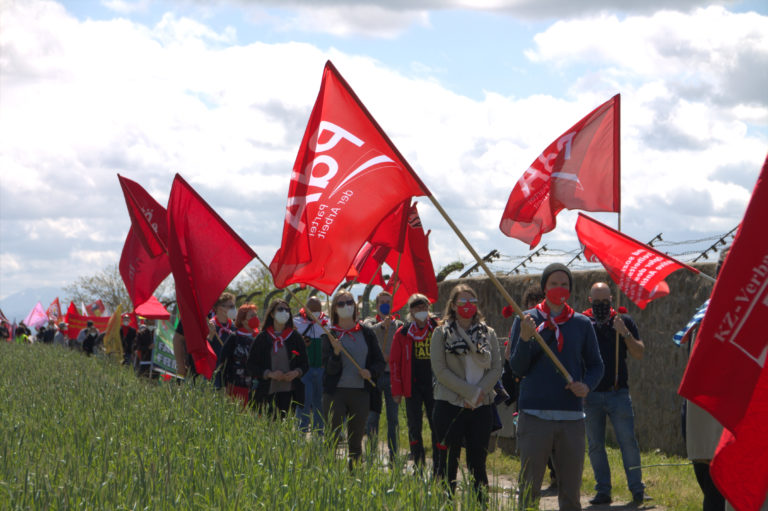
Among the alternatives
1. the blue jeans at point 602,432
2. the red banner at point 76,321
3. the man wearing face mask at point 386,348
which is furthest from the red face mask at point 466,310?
the red banner at point 76,321

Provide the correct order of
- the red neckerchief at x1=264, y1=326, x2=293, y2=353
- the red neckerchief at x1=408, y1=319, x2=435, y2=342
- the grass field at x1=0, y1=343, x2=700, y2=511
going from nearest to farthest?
the grass field at x1=0, y1=343, x2=700, y2=511, the red neckerchief at x1=408, y1=319, x2=435, y2=342, the red neckerchief at x1=264, y1=326, x2=293, y2=353

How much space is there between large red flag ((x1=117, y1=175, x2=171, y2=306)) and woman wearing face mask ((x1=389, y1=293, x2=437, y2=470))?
424 cm

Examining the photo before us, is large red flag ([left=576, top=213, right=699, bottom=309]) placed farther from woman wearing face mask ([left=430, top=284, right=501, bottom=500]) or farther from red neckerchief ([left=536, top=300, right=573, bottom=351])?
woman wearing face mask ([left=430, top=284, right=501, bottom=500])

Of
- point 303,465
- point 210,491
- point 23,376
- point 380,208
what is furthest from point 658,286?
point 23,376

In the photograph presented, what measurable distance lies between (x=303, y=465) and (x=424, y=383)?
4.52m

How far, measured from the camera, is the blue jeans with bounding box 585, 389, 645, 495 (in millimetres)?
9648

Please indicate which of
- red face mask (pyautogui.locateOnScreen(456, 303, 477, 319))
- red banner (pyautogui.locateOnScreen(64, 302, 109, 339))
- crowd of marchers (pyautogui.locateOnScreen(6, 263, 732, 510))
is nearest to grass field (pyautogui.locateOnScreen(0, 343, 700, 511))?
crowd of marchers (pyautogui.locateOnScreen(6, 263, 732, 510))

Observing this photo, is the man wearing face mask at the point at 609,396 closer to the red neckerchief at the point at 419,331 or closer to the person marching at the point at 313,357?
the red neckerchief at the point at 419,331

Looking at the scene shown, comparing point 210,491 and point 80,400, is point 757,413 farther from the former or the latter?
point 80,400

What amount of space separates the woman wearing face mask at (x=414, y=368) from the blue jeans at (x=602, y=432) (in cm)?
157

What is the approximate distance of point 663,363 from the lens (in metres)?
12.4

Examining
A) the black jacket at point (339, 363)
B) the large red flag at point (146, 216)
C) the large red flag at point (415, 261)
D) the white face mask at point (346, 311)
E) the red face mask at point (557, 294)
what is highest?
the large red flag at point (146, 216)

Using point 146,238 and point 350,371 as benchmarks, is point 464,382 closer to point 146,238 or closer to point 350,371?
point 350,371

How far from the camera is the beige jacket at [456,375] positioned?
7.88 meters
